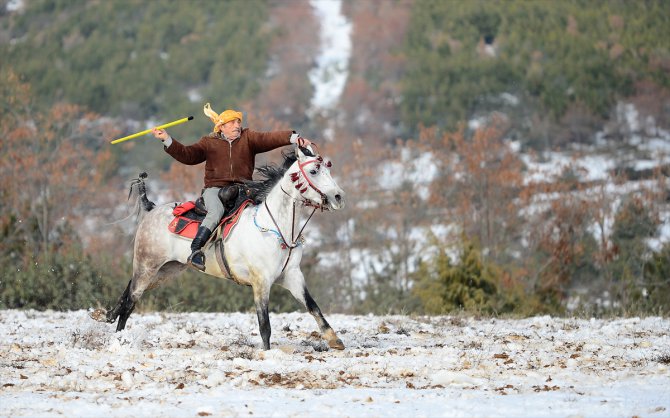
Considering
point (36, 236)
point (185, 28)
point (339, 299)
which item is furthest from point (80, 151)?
point (185, 28)

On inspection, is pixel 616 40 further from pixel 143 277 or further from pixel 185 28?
pixel 143 277

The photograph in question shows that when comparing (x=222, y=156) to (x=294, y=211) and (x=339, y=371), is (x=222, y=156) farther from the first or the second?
(x=339, y=371)

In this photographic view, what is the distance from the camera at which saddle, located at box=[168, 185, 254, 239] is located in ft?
34.5

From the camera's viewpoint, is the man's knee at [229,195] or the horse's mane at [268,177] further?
the man's knee at [229,195]

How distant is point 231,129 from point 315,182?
1.49 m

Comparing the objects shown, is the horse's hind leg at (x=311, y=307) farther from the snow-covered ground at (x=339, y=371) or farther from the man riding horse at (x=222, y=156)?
the man riding horse at (x=222, y=156)

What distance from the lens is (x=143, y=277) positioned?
37.4 feet

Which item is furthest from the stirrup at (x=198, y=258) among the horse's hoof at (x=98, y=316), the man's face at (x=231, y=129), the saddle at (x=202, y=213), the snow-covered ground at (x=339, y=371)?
the horse's hoof at (x=98, y=316)

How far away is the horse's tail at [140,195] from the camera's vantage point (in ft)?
38.5

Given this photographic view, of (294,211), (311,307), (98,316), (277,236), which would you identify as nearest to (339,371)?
(311,307)

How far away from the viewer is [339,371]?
8438 millimetres

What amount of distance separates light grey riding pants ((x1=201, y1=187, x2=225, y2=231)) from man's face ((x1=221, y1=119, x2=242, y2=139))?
2.08ft

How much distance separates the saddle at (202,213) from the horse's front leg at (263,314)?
0.81 meters

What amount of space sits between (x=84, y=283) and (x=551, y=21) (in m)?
79.8
